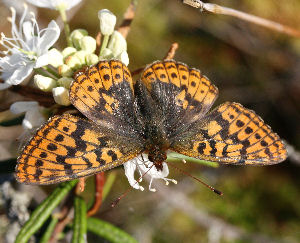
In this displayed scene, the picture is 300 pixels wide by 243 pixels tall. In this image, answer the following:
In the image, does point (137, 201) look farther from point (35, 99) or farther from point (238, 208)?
point (35, 99)

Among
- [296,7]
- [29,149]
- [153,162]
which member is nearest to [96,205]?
[153,162]

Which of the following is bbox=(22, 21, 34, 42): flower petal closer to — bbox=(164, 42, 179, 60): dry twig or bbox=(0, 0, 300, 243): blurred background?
bbox=(164, 42, 179, 60): dry twig

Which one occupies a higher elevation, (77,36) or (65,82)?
(77,36)

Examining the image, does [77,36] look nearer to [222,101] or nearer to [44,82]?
[44,82]

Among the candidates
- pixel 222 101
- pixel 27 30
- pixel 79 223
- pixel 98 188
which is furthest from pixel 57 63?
pixel 222 101

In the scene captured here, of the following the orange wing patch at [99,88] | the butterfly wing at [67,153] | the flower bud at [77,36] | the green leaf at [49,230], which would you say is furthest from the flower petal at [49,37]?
the green leaf at [49,230]

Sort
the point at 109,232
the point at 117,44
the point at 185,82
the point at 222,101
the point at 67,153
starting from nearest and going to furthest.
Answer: the point at 67,153
the point at 117,44
the point at 185,82
the point at 109,232
the point at 222,101
